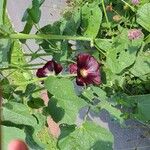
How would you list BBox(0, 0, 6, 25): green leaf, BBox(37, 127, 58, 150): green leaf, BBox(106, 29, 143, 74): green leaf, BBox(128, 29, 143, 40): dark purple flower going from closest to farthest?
BBox(0, 0, 6, 25): green leaf, BBox(106, 29, 143, 74): green leaf, BBox(128, 29, 143, 40): dark purple flower, BBox(37, 127, 58, 150): green leaf

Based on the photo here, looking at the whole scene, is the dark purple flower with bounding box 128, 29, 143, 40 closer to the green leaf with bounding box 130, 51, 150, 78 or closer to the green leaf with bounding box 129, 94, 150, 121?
the green leaf with bounding box 130, 51, 150, 78

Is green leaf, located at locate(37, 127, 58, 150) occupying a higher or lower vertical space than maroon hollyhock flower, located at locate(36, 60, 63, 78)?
lower

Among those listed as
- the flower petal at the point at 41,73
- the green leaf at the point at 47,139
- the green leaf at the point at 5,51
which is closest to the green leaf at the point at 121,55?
the flower petal at the point at 41,73

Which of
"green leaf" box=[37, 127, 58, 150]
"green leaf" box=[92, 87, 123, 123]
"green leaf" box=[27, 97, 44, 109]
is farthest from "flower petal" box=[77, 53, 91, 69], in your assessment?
"green leaf" box=[37, 127, 58, 150]

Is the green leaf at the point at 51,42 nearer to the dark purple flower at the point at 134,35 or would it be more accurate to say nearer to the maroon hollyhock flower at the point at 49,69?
the maroon hollyhock flower at the point at 49,69

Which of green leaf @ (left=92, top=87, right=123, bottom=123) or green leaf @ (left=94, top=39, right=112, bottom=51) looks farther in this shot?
green leaf @ (left=94, top=39, right=112, bottom=51)

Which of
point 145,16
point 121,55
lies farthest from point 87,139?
point 145,16
